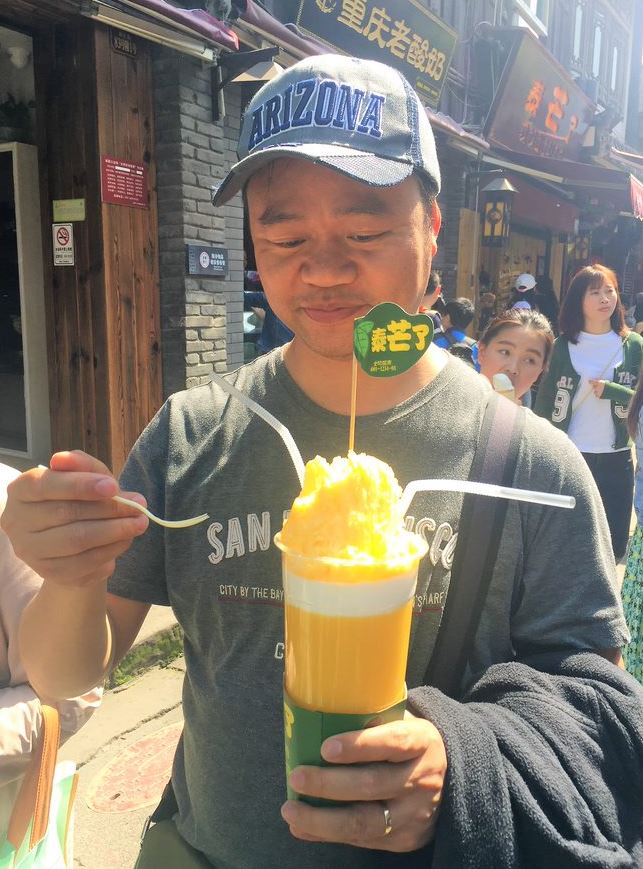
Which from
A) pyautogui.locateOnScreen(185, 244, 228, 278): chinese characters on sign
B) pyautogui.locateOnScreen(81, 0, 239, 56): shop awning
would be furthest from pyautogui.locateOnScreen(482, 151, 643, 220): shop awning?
pyautogui.locateOnScreen(81, 0, 239, 56): shop awning

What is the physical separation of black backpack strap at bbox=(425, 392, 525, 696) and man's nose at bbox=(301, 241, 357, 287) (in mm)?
410

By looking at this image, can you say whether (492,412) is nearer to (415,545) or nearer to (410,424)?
(410,424)

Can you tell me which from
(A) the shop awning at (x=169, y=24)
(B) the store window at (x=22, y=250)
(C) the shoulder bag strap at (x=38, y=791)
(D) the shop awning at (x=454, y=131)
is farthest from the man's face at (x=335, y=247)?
(D) the shop awning at (x=454, y=131)

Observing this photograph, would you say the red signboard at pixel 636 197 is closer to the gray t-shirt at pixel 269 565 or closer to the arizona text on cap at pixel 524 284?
the arizona text on cap at pixel 524 284

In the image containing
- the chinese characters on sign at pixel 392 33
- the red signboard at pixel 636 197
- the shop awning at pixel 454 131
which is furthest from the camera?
the red signboard at pixel 636 197

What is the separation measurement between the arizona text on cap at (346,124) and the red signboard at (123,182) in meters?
3.90

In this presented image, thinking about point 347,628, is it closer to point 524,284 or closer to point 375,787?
point 375,787

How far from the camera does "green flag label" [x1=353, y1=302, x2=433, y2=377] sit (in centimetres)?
113

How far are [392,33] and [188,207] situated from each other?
3969 mm

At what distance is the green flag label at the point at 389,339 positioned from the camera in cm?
113

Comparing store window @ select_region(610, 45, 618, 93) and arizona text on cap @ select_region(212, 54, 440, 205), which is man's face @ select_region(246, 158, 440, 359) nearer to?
arizona text on cap @ select_region(212, 54, 440, 205)

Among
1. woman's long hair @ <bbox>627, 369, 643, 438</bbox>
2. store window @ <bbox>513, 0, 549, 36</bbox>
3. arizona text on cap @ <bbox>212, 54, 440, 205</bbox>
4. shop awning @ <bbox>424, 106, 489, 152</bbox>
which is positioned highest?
store window @ <bbox>513, 0, 549, 36</bbox>

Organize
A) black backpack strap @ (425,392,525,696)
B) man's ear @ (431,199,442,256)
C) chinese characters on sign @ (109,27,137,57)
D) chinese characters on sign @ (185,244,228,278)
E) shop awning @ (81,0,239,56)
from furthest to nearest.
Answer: chinese characters on sign @ (185,244,228,278) → chinese characters on sign @ (109,27,137,57) → shop awning @ (81,0,239,56) → man's ear @ (431,199,442,256) → black backpack strap @ (425,392,525,696)

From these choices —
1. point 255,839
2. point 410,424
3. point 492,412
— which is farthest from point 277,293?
point 255,839
